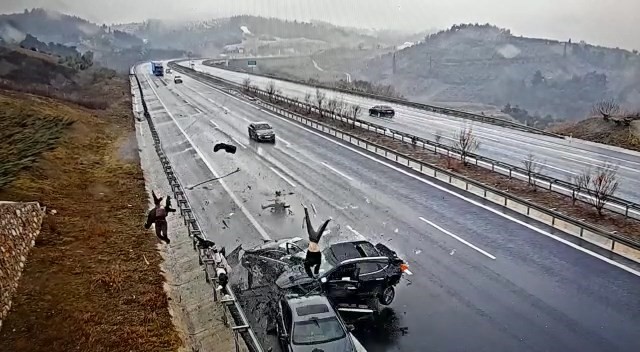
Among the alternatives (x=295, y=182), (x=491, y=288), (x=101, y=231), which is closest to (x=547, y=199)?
(x=491, y=288)

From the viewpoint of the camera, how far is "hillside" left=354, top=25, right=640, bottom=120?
392 ft

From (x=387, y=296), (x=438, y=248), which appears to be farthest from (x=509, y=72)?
(x=387, y=296)

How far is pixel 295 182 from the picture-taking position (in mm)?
26719

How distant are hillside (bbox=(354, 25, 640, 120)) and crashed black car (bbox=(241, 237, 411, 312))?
346ft

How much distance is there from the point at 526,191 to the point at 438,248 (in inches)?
336

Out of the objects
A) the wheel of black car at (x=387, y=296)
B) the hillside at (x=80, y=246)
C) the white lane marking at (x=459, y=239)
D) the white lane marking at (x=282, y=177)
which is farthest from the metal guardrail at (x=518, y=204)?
the hillside at (x=80, y=246)

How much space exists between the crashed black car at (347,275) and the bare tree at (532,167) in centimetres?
1283

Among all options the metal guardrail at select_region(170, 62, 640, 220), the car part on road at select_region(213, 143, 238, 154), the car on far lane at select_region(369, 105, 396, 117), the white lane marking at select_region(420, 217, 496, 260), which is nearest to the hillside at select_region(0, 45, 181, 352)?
the car part on road at select_region(213, 143, 238, 154)

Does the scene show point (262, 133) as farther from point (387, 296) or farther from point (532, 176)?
point (387, 296)

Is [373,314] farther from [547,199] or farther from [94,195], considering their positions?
[94,195]

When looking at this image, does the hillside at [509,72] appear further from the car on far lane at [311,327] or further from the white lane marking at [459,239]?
the car on far lane at [311,327]

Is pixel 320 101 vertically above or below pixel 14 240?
above

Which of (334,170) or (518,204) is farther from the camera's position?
(334,170)

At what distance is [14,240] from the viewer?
14.3m
